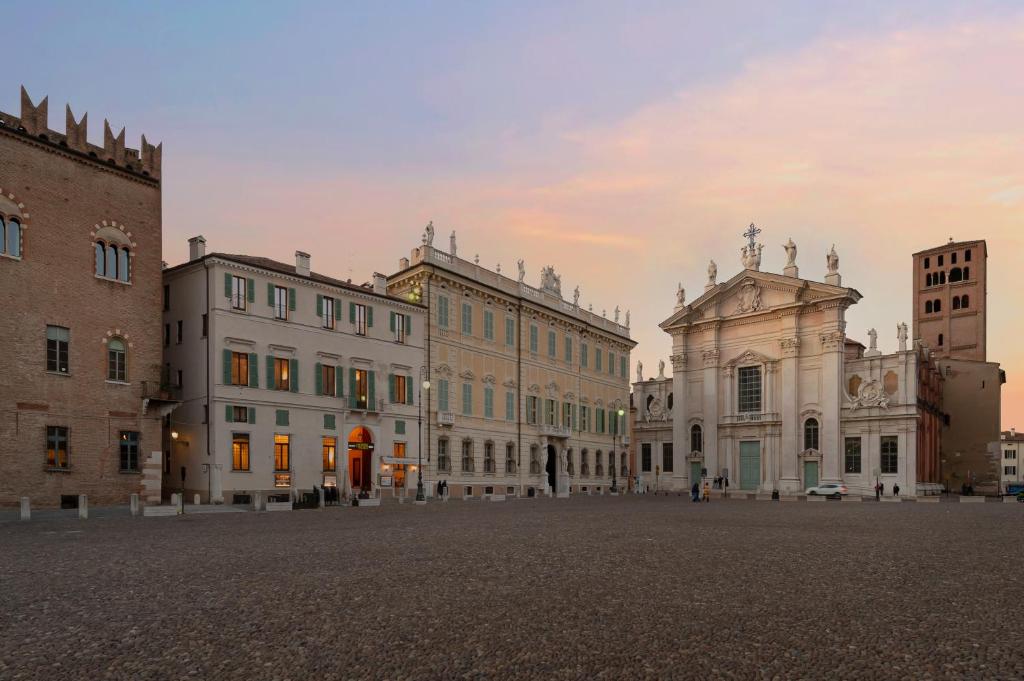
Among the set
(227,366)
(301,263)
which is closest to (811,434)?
(301,263)

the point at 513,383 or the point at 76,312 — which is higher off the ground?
the point at 76,312

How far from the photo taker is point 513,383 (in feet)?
174

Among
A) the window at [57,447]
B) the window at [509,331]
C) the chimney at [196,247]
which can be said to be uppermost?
the chimney at [196,247]

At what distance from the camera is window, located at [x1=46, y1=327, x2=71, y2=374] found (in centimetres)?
2966

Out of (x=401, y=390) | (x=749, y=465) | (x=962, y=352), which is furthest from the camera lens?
(x=962, y=352)

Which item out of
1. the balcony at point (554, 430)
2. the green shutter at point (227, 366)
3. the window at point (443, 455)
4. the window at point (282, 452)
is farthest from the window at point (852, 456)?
the green shutter at point (227, 366)

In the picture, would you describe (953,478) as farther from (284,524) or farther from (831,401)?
(284,524)

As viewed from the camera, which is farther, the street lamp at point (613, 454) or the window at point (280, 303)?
the street lamp at point (613, 454)

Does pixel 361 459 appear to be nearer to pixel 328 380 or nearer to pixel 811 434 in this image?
pixel 328 380

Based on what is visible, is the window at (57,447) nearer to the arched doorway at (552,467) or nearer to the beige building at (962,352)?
the arched doorway at (552,467)

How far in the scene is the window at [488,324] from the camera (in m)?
50.9

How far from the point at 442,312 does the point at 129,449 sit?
824 inches

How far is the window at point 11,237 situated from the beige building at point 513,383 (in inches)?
863

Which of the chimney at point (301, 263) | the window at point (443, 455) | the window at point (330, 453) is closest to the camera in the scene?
the chimney at point (301, 263)
